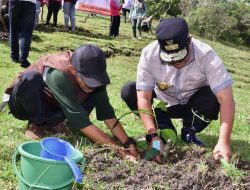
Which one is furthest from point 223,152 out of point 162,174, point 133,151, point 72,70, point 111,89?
point 111,89

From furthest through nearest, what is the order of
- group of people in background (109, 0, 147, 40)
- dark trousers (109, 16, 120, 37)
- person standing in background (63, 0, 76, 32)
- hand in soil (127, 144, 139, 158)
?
1. group of people in background (109, 0, 147, 40)
2. dark trousers (109, 16, 120, 37)
3. person standing in background (63, 0, 76, 32)
4. hand in soil (127, 144, 139, 158)

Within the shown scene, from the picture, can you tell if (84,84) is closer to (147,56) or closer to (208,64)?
(147,56)

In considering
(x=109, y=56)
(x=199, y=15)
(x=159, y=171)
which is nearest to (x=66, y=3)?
(x=109, y=56)

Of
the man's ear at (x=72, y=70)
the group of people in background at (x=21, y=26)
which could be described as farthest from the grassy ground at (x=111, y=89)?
the man's ear at (x=72, y=70)

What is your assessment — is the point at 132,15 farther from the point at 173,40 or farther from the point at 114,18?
the point at 173,40

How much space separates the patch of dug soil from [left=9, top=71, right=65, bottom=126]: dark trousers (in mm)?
632

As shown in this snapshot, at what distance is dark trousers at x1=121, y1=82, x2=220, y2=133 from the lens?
12.1 feet

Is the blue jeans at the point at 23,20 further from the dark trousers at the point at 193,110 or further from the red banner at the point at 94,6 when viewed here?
the red banner at the point at 94,6

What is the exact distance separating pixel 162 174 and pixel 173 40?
918 mm

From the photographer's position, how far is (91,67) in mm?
3006

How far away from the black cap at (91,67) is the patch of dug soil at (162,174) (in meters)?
0.52

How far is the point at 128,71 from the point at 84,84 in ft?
17.8

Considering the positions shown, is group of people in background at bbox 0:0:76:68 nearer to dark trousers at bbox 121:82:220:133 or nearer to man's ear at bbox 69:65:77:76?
dark trousers at bbox 121:82:220:133

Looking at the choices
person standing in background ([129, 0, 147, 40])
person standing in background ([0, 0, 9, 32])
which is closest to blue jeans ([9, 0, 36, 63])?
person standing in background ([0, 0, 9, 32])
